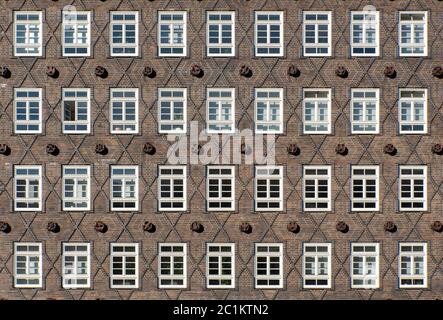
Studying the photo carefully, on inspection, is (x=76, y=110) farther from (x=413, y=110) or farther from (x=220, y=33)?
(x=413, y=110)

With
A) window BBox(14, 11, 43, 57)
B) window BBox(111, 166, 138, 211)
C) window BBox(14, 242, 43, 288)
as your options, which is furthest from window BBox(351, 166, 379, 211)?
window BBox(14, 11, 43, 57)

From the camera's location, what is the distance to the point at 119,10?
21781mm

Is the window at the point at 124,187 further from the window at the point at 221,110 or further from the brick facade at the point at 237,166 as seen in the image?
the window at the point at 221,110

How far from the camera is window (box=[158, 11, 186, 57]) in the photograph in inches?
857

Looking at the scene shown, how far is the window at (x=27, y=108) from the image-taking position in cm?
2162

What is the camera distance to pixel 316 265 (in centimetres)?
2144

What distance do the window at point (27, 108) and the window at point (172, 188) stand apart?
5694mm

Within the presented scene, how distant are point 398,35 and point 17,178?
17.3m

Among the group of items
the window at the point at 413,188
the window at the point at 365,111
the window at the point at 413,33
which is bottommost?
the window at the point at 413,188

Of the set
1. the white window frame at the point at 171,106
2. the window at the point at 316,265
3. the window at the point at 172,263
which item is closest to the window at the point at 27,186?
the white window frame at the point at 171,106

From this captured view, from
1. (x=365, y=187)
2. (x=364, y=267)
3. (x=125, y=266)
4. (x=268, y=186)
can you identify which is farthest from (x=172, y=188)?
(x=364, y=267)

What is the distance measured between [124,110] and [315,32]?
347 inches

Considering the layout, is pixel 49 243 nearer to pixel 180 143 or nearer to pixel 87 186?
pixel 87 186

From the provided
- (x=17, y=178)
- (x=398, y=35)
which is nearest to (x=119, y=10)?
(x=17, y=178)
